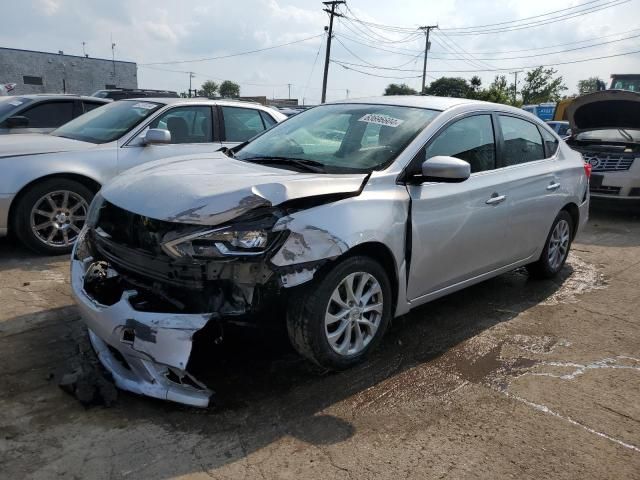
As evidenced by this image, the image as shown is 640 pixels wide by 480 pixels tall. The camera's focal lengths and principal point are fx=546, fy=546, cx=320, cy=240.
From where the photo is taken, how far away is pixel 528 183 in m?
4.56

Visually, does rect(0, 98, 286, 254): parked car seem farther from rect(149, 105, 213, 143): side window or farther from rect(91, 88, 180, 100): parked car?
rect(91, 88, 180, 100): parked car

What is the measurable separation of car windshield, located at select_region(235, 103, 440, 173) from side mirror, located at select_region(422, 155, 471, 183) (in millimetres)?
262

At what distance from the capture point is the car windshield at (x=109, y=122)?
5.96 m

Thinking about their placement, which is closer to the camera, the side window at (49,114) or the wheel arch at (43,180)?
the wheel arch at (43,180)

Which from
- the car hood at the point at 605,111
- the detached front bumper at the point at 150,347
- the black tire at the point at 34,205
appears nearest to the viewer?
the detached front bumper at the point at 150,347

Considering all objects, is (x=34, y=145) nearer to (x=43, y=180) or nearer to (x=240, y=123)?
(x=43, y=180)

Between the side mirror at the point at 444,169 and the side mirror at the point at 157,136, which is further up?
the side mirror at the point at 157,136

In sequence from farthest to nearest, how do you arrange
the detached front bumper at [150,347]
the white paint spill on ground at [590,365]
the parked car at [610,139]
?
the parked car at [610,139]
the white paint spill on ground at [590,365]
the detached front bumper at [150,347]

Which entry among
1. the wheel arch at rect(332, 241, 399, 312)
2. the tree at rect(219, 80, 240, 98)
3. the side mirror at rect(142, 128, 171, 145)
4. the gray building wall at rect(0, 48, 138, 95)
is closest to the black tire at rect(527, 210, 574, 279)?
the wheel arch at rect(332, 241, 399, 312)

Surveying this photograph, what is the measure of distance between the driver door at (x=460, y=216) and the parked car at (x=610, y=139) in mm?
A: 5373

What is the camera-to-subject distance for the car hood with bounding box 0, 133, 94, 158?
5.32 m

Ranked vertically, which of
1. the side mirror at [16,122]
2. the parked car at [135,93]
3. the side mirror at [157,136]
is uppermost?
the parked car at [135,93]

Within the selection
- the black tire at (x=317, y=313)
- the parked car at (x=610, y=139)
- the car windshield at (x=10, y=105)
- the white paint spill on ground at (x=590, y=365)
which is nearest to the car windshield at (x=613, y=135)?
the parked car at (x=610, y=139)

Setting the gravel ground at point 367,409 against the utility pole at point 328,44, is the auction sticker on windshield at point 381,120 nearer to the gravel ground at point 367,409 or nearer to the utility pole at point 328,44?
the gravel ground at point 367,409
